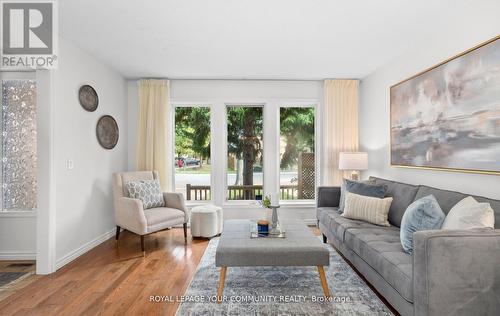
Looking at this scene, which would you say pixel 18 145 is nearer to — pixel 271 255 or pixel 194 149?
pixel 194 149

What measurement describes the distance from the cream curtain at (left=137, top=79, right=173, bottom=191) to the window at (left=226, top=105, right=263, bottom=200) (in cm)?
106

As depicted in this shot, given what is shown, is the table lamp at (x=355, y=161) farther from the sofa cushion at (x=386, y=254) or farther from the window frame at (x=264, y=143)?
the sofa cushion at (x=386, y=254)

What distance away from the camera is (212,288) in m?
2.41

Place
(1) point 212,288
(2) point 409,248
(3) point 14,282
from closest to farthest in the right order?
(2) point 409,248 → (1) point 212,288 → (3) point 14,282

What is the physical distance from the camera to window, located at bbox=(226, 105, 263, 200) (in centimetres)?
470

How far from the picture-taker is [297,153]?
473 centimetres

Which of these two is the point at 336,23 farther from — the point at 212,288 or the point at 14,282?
the point at 14,282

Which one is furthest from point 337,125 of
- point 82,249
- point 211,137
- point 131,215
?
point 82,249

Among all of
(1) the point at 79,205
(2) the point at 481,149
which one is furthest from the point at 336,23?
(1) the point at 79,205

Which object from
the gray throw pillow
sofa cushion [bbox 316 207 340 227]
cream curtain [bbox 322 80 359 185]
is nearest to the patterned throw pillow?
sofa cushion [bbox 316 207 340 227]

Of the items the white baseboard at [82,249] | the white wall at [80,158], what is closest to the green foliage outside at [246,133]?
the white wall at [80,158]

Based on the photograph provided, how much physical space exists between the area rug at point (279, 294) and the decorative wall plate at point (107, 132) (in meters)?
2.29

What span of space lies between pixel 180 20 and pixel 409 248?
281cm

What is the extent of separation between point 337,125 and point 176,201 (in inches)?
112
